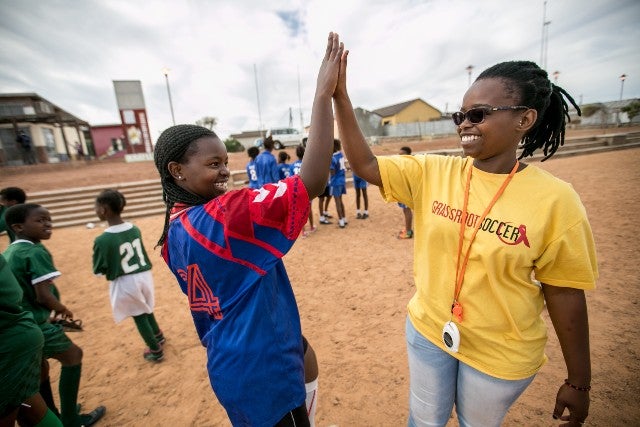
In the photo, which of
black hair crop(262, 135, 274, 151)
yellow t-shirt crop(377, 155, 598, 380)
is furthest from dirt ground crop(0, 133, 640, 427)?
black hair crop(262, 135, 274, 151)

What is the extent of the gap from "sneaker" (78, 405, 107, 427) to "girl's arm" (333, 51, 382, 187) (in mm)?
3351

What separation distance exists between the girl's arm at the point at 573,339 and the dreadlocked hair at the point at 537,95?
64 cm

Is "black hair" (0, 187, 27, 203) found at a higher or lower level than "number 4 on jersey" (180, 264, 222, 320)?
higher

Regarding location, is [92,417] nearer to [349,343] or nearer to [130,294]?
[130,294]

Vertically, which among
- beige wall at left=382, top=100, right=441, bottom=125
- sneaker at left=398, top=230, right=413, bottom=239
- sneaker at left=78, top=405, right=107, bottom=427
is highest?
beige wall at left=382, top=100, right=441, bottom=125

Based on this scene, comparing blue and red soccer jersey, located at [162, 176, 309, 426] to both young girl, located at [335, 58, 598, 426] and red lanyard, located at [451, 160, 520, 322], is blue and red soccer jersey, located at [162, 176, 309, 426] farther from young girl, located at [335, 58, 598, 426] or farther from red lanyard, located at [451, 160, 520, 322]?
red lanyard, located at [451, 160, 520, 322]

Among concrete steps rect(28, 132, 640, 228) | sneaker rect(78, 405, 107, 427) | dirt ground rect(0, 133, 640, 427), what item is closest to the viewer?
dirt ground rect(0, 133, 640, 427)

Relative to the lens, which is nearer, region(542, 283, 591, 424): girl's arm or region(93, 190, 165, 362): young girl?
region(542, 283, 591, 424): girl's arm

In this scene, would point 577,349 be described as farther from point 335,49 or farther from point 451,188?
point 335,49

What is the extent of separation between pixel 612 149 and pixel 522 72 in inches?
919

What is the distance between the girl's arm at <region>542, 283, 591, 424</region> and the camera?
1.24 m

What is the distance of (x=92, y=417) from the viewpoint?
273cm

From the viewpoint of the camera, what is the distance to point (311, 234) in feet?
24.3

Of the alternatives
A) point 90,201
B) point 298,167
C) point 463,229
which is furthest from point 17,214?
point 90,201
